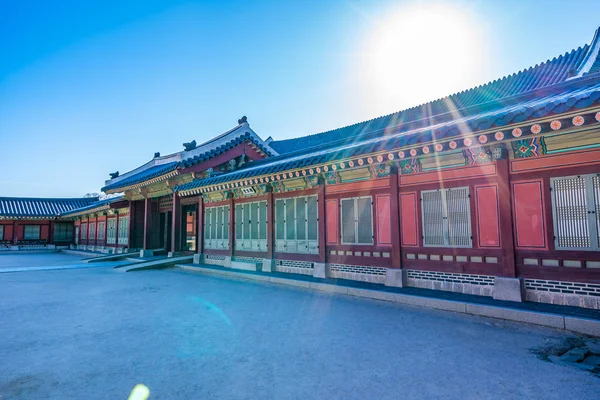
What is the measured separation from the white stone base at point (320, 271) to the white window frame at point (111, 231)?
20557 mm

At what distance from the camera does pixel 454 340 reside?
480cm

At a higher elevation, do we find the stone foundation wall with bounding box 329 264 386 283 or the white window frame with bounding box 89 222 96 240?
the white window frame with bounding box 89 222 96 240

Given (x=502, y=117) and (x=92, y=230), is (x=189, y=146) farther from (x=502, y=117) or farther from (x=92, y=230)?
(x=92, y=230)

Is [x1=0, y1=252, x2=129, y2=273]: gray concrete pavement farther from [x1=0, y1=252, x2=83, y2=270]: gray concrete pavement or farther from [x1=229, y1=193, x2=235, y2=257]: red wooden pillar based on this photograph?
[x1=229, y1=193, x2=235, y2=257]: red wooden pillar

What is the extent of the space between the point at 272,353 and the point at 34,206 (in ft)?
139

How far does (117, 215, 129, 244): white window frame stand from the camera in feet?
76.0

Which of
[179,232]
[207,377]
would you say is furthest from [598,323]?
[179,232]

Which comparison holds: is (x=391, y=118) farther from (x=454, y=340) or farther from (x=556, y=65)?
(x=454, y=340)

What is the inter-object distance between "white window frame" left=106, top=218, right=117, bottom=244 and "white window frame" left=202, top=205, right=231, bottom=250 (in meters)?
13.3

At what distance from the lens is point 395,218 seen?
859cm

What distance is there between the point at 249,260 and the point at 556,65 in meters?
14.1

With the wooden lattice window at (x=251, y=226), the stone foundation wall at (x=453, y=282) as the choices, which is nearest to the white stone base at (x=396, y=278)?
the stone foundation wall at (x=453, y=282)

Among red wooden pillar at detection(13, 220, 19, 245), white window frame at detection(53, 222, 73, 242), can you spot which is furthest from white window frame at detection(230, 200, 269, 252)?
red wooden pillar at detection(13, 220, 19, 245)

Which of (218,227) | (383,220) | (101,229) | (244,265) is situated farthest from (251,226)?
(101,229)
